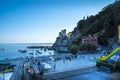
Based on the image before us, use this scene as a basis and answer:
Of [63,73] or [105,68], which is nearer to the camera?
[63,73]

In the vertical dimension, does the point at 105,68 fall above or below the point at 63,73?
above

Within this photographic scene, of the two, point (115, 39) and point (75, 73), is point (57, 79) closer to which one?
point (75, 73)

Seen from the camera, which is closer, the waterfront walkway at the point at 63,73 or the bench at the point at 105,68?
the waterfront walkway at the point at 63,73

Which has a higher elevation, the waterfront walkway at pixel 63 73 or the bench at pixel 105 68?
the bench at pixel 105 68

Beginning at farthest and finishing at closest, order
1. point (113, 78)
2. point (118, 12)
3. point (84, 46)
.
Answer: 1. point (118, 12)
2. point (84, 46)
3. point (113, 78)

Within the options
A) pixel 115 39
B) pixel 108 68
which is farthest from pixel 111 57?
pixel 115 39

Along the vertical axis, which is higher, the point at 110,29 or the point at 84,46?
the point at 110,29

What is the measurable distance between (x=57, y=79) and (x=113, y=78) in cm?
593

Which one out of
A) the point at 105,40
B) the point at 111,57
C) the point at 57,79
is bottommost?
the point at 57,79

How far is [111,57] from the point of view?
18875 mm

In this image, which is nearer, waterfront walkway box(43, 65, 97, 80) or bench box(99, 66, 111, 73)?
waterfront walkway box(43, 65, 97, 80)

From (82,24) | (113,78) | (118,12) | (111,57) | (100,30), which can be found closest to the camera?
(113,78)

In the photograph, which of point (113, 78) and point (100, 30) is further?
point (100, 30)

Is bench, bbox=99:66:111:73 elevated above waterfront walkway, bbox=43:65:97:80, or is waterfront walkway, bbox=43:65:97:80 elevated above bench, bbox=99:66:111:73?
bench, bbox=99:66:111:73
